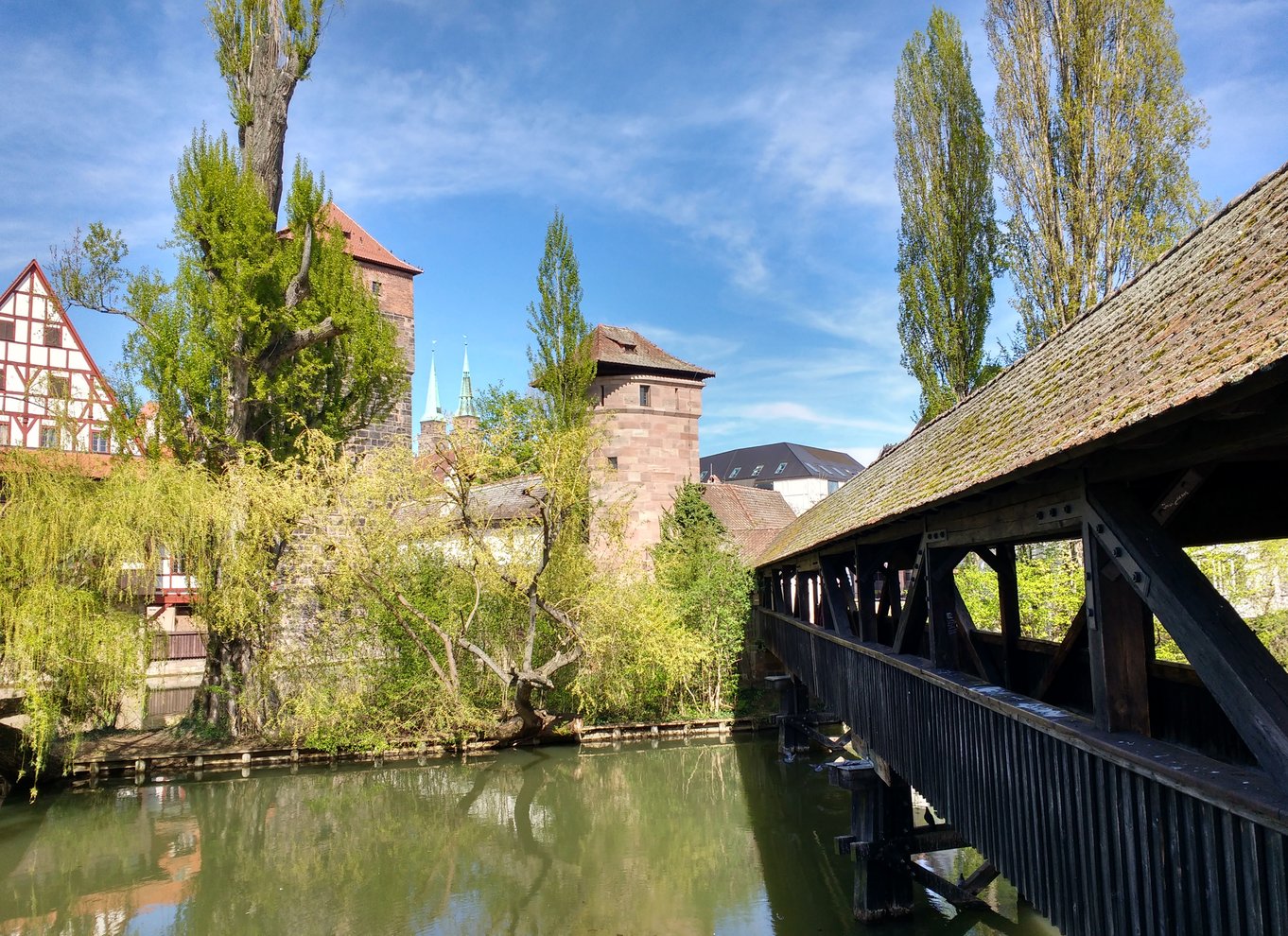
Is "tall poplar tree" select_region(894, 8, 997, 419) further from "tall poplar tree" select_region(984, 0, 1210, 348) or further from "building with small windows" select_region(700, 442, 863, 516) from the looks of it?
"building with small windows" select_region(700, 442, 863, 516)

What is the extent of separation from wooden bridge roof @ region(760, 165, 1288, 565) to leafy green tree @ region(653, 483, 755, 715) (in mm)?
11974

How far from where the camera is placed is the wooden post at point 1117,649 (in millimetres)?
3689

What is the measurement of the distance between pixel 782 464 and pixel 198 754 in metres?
52.3

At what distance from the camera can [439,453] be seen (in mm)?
15078

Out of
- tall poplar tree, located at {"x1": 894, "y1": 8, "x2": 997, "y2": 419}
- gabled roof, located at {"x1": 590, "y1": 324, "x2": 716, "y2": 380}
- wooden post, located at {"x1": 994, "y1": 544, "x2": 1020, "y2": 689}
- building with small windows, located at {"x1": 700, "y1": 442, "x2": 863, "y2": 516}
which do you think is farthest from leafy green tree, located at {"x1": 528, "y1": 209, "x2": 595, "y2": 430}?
building with small windows, located at {"x1": 700, "y1": 442, "x2": 863, "y2": 516}

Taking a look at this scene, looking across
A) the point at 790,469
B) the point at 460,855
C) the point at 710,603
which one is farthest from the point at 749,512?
the point at 790,469

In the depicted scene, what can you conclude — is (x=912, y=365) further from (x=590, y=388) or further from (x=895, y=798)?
(x=895, y=798)

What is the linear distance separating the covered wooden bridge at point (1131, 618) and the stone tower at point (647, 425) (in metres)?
17.8

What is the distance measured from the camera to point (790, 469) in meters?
63.8

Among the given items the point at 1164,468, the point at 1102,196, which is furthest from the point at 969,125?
the point at 1164,468

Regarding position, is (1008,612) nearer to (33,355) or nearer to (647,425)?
(647,425)

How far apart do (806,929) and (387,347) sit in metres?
15.4

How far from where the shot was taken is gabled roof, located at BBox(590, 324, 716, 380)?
25391 millimetres

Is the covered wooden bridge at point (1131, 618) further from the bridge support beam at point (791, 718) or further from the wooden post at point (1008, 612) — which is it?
the bridge support beam at point (791, 718)
